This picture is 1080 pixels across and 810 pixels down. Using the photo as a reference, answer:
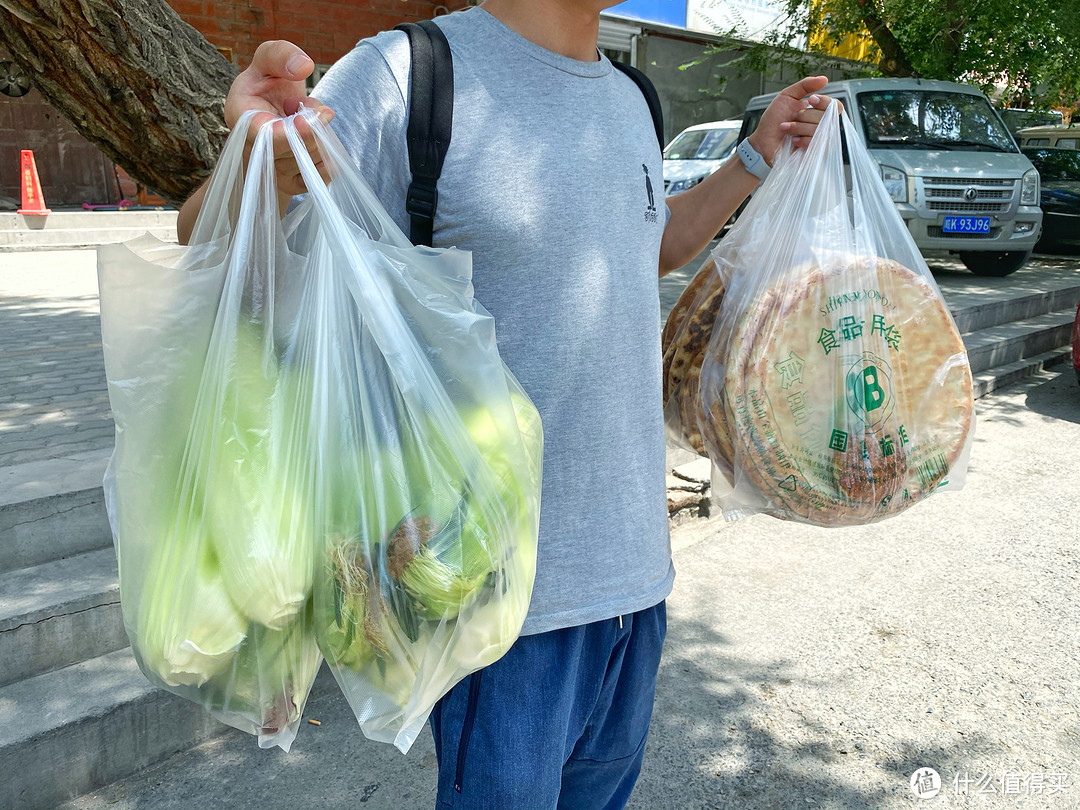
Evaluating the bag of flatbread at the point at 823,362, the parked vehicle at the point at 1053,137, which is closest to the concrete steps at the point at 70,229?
the bag of flatbread at the point at 823,362

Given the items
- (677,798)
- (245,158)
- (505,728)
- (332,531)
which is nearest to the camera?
(332,531)

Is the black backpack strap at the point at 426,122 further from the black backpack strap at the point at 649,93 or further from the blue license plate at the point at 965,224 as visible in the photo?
the blue license plate at the point at 965,224

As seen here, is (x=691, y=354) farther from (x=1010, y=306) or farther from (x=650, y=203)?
(x=1010, y=306)

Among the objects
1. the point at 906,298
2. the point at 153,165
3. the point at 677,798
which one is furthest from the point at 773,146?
the point at 153,165

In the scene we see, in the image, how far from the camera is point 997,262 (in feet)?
30.0

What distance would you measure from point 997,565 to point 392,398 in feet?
10.8

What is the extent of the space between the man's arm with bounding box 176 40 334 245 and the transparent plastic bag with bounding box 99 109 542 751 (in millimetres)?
18

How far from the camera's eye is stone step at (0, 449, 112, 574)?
2604 mm

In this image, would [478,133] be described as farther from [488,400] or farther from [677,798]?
[677,798]

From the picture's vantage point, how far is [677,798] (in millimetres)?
2320

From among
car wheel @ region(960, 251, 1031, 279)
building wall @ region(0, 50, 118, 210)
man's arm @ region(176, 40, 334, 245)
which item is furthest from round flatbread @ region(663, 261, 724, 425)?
building wall @ region(0, 50, 118, 210)

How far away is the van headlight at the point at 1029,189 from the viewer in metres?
8.44

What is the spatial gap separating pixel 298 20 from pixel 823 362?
11294mm

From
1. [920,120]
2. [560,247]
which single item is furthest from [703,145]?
[560,247]
